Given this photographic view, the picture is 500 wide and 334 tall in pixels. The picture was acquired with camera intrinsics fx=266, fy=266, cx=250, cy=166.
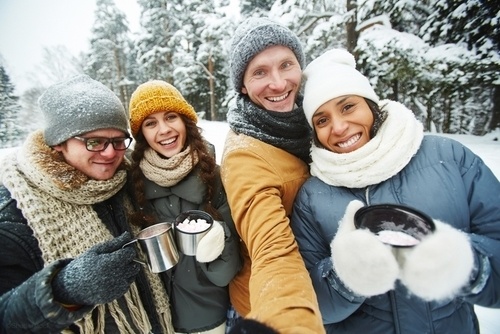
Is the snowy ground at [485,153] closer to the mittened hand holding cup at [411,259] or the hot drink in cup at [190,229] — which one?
the hot drink in cup at [190,229]

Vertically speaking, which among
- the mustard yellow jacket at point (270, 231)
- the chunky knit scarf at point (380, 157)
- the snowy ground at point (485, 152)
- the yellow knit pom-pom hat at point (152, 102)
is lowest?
the snowy ground at point (485, 152)

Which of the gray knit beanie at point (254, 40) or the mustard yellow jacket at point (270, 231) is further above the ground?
the gray knit beanie at point (254, 40)

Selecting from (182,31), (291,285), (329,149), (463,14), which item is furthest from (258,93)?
(182,31)

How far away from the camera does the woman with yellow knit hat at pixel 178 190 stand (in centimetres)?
235

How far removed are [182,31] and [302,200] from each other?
23.6m

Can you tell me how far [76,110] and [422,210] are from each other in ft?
8.17

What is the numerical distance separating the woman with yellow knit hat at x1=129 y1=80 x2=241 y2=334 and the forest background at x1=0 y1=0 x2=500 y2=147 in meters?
1.39

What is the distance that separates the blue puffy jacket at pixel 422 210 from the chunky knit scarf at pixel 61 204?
156cm

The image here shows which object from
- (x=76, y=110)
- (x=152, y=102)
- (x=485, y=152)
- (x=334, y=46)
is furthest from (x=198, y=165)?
(x=334, y=46)

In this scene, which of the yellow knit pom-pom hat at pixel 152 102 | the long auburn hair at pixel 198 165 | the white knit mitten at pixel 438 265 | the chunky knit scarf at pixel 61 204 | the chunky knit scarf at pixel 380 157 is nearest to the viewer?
the white knit mitten at pixel 438 265

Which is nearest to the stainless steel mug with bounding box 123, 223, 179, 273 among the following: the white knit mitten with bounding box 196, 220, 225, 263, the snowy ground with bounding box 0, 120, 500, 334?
the white knit mitten with bounding box 196, 220, 225, 263

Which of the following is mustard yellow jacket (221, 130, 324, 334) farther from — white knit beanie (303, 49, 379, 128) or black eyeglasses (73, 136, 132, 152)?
black eyeglasses (73, 136, 132, 152)

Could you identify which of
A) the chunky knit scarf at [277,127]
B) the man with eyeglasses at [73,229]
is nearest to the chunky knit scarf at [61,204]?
the man with eyeglasses at [73,229]

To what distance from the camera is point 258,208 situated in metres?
1.61
